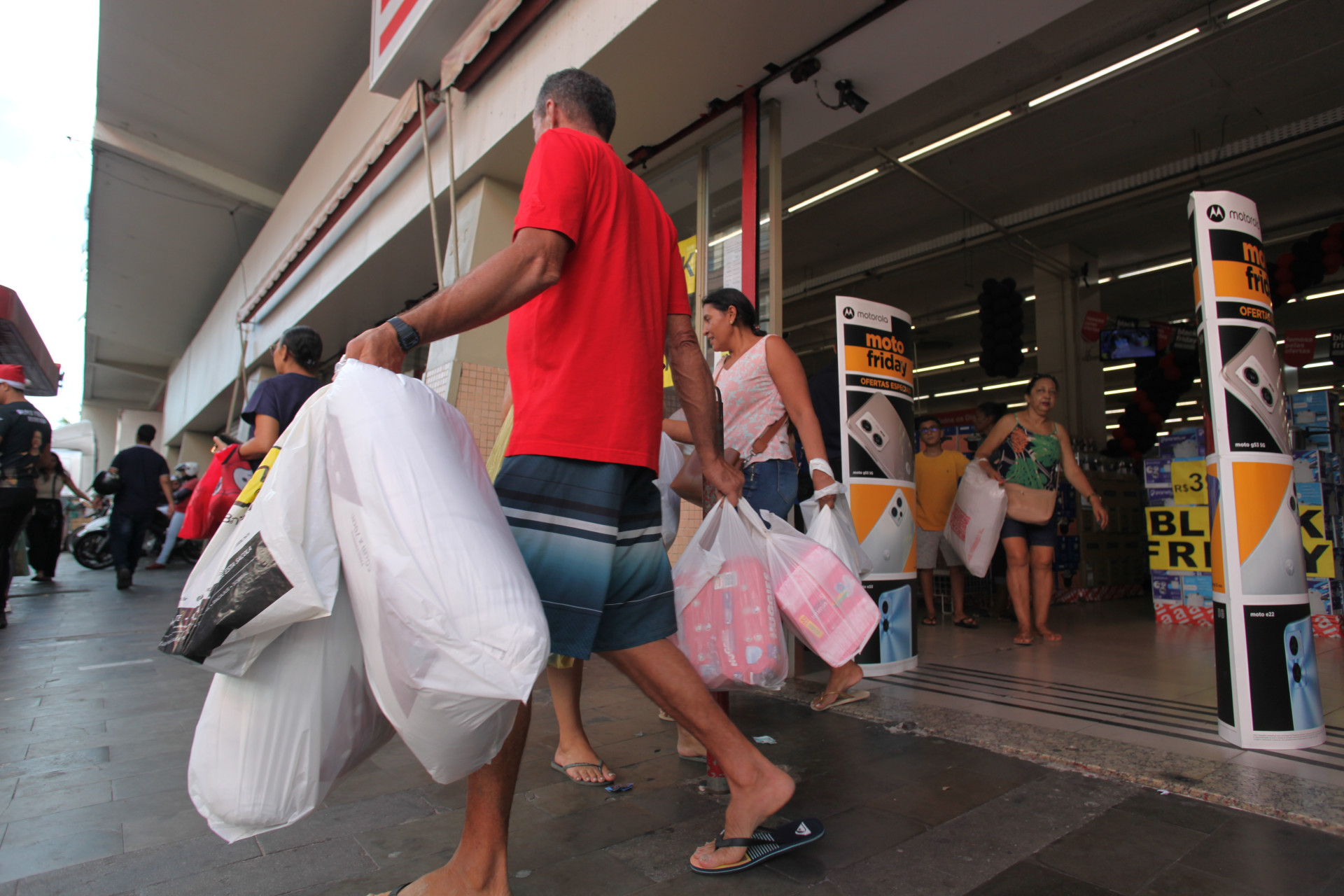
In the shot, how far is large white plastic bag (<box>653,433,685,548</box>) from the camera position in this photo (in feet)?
8.47

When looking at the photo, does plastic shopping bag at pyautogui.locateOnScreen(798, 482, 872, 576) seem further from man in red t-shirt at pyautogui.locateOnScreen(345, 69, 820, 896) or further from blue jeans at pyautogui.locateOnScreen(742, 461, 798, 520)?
man in red t-shirt at pyautogui.locateOnScreen(345, 69, 820, 896)

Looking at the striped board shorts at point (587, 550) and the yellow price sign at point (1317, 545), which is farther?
the yellow price sign at point (1317, 545)

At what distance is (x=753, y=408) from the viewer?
2693 millimetres

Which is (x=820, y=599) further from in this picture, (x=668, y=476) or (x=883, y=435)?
(x=883, y=435)

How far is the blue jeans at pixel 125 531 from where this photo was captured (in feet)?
26.2

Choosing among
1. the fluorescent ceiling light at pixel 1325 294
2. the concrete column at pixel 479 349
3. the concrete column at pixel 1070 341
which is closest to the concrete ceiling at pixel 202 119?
the concrete column at pixel 479 349

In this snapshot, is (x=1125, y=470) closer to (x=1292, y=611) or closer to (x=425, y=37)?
(x=1292, y=611)

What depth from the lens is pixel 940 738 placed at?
98.3 inches

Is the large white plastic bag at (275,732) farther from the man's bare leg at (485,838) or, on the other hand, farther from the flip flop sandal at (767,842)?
the flip flop sandal at (767,842)

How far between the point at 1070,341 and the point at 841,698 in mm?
11471

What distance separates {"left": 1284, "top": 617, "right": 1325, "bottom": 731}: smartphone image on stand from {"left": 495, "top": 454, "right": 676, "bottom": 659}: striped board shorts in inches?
82.3

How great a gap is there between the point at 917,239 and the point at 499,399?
8194 millimetres

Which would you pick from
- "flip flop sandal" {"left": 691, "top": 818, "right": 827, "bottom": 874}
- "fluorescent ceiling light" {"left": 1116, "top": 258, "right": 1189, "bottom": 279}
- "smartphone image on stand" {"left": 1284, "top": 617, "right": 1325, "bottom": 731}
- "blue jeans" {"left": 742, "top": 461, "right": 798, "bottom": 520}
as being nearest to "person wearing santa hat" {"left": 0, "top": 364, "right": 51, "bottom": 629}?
"blue jeans" {"left": 742, "top": 461, "right": 798, "bottom": 520}

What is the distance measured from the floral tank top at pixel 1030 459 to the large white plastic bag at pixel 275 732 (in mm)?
4481
